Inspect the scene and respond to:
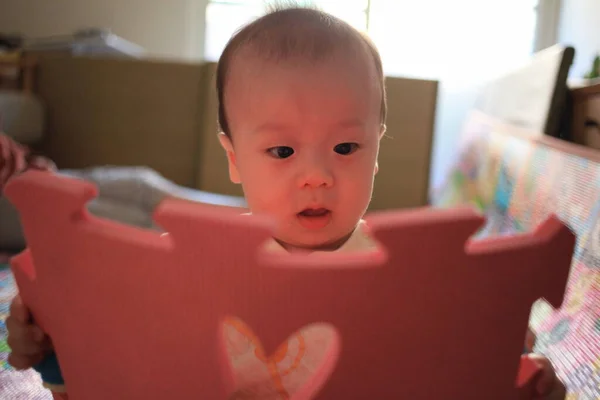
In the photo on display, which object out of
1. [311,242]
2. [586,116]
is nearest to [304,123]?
[311,242]

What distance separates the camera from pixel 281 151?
1.77 ft

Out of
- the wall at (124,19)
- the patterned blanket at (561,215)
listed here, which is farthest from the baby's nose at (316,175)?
the wall at (124,19)

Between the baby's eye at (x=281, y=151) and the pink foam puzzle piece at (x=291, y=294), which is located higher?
the baby's eye at (x=281, y=151)

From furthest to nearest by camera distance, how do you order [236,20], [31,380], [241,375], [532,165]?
[236,20], [532,165], [31,380], [241,375]

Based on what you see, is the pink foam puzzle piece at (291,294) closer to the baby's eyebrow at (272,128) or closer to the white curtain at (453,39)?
the baby's eyebrow at (272,128)

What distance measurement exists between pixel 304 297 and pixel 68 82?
232cm

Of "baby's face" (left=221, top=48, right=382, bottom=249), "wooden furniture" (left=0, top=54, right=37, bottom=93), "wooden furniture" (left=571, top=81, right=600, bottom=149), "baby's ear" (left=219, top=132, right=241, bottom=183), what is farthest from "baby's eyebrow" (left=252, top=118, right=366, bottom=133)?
"wooden furniture" (left=0, top=54, right=37, bottom=93)

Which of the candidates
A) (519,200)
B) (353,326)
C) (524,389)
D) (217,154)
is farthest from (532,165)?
(217,154)

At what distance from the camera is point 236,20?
2686 mm

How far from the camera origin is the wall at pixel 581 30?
6.37 ft

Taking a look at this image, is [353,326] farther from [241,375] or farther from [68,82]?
[68,82]

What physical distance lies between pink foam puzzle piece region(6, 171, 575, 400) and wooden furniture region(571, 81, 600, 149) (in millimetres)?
956

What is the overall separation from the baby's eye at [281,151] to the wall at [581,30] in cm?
178

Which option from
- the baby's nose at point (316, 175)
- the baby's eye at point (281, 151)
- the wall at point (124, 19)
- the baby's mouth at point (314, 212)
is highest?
the wall at point (124, 19)
